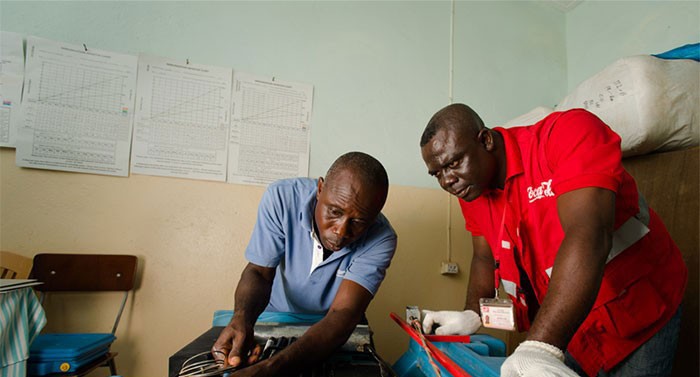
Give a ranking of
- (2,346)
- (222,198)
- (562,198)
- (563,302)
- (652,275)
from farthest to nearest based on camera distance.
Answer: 1. (222,198)
2. (2,346)
3. (652,275)
4. (562,198)
5. (563,302)

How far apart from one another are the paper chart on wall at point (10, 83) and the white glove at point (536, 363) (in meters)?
2.08

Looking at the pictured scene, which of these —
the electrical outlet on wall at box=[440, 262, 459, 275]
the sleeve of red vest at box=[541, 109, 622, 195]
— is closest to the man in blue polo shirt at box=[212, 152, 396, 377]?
the sleeve of red vest at box=[541, 109, 622, 195]

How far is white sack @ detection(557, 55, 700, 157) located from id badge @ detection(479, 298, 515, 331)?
93cm

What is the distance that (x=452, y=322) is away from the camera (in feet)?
3.83

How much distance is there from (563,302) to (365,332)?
54 cm

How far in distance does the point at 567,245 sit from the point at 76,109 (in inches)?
80.5

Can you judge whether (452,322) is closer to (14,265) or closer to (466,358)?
(466,358)

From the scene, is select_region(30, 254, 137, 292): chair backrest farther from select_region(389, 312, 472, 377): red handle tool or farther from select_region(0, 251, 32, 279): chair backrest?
select_region(389, 312, 472, 377): red handle tool

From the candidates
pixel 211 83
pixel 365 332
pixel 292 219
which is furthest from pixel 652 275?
pixel 211 83

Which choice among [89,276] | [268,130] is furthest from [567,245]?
[89,276]

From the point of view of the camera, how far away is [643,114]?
1.28m

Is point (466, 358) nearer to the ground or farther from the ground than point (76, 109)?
nearer to the ground

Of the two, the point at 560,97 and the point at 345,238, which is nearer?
the point at 345,238

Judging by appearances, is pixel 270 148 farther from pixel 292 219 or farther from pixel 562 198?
pixel 562 198
